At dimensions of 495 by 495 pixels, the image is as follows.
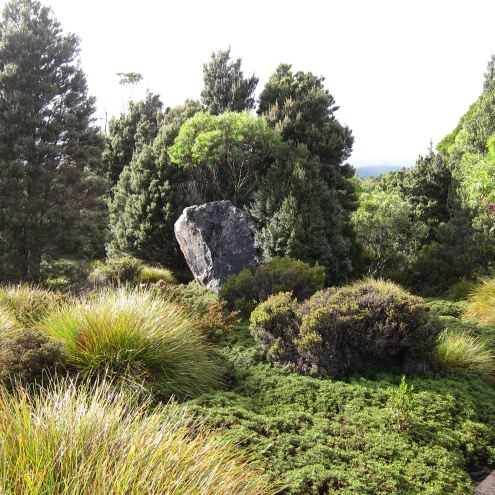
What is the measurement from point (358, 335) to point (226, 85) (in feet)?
36.5

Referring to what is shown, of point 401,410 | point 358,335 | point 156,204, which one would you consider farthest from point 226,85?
point 401,410

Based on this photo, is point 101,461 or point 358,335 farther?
point 358,335

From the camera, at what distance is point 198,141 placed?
11.5m

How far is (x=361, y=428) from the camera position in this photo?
411 centimetres

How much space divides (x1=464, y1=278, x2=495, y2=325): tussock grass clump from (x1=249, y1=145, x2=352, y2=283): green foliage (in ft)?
10.6

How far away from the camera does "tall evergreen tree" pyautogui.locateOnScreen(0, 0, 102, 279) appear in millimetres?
12625

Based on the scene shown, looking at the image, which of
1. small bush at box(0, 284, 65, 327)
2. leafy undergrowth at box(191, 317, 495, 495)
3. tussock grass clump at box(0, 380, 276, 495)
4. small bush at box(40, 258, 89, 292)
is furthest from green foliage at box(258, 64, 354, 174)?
tussock grass clump at box(0, 380, 276, 495)

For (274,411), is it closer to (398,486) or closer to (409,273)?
(398,486)

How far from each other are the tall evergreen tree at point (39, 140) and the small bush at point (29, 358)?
853 cm

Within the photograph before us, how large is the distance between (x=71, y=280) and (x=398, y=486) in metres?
11.2

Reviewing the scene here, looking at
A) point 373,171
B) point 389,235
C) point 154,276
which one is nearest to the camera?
point 154,276

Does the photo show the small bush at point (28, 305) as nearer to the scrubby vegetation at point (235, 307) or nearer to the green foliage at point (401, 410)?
the scrubby vegetation at point (235, 307)

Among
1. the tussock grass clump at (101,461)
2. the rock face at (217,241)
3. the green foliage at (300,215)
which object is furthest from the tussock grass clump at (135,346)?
the green foliage at (300,215)

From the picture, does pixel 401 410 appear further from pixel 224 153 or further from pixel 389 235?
pixel 389 235
